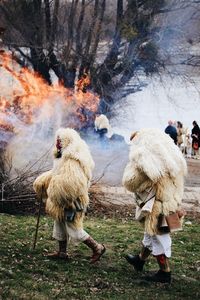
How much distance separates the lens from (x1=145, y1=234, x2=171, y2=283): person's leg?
6.61 m

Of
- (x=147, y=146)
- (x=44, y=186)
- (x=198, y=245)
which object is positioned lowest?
(x=198, y=245)

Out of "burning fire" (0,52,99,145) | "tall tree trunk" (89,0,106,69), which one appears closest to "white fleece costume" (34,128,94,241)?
"burning fire" (0,52,99,145)

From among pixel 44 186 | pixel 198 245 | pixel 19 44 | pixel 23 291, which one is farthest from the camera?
pixel 19 44

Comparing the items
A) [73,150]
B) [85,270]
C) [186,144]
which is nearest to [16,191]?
[73,150]

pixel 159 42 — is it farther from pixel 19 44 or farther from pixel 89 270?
pixel 89 270

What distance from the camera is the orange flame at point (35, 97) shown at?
14844 millimetres

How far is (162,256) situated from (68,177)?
1.39 m

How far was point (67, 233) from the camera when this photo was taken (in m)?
7.14

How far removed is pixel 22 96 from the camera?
15.8 metres

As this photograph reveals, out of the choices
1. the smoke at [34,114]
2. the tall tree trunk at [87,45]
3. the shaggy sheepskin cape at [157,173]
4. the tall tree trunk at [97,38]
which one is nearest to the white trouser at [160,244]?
the shaggy sheepskin cape at [157,173]

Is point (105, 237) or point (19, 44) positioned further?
point (19, 44)

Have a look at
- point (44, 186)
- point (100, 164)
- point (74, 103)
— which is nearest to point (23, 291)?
point (44, 186)

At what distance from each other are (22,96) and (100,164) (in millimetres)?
2742

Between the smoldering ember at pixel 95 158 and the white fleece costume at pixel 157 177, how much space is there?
1 cm
